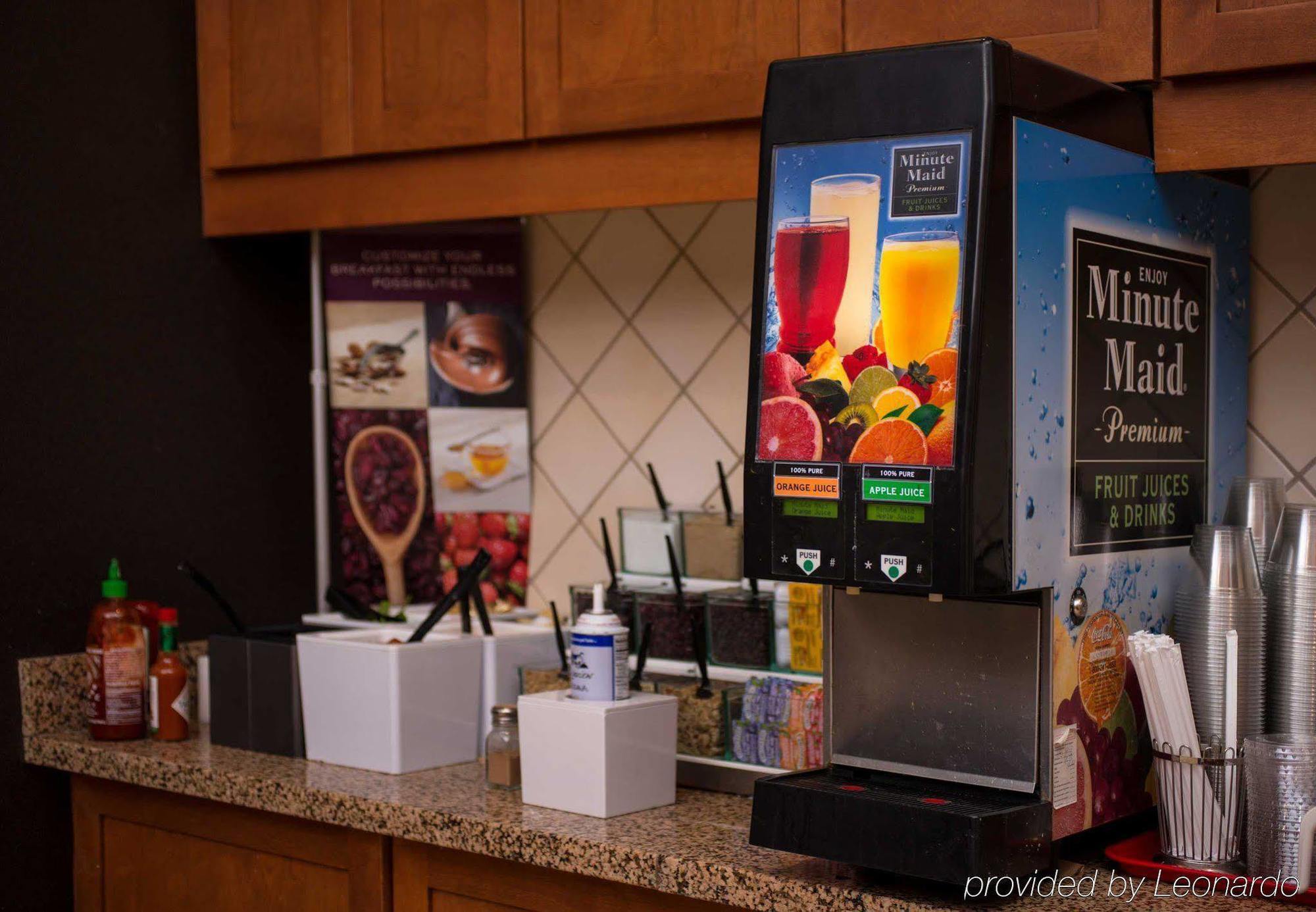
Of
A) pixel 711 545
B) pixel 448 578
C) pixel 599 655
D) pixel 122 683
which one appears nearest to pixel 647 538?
pixel 711 545

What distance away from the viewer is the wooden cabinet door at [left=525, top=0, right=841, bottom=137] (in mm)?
1784

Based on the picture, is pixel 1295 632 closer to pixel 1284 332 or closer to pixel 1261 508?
pixel 1261 508

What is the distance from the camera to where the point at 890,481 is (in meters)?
1.36

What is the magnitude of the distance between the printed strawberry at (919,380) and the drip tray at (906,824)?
0.38 meters

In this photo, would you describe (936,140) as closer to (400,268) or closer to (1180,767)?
(1180,767)

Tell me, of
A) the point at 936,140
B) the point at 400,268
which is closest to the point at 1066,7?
the point at 936,140

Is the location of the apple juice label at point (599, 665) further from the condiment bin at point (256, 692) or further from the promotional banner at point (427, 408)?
the promotional banner at point (427, 408)

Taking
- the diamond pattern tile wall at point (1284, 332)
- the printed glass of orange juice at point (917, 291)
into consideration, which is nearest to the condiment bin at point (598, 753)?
the printed glass of orange juice at point (917, 291)

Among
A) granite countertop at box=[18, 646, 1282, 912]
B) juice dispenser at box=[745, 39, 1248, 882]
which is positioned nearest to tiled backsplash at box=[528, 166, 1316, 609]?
granite countertop at box=[18, 646, 1282, 912]

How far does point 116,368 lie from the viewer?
237 cm

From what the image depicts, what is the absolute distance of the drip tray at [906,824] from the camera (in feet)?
4.51

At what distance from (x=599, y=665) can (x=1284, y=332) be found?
2.97 ft

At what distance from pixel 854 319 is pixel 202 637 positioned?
1.48 metres

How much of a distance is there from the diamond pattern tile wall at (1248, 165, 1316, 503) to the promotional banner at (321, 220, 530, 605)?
3.82ft
